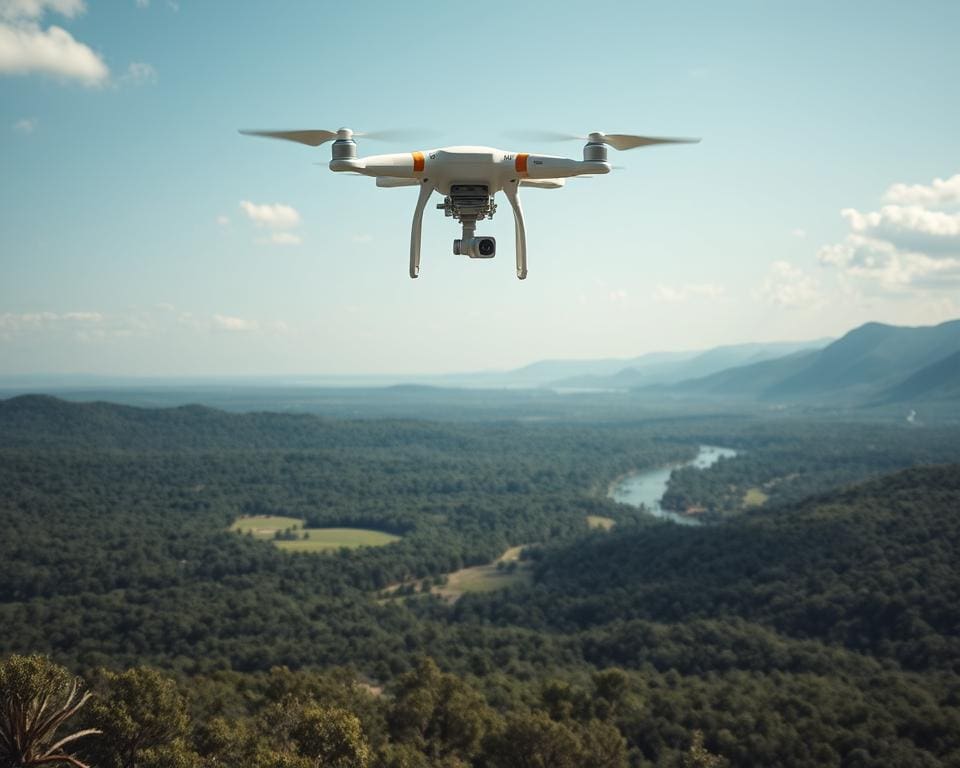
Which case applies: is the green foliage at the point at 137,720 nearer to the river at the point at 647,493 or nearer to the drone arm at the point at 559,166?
the drone arm at the point at 559,166

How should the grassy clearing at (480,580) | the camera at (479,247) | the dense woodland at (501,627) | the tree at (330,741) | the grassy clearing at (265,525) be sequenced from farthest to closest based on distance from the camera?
the grassy clearing at (265,525), the grassy clearing at (480,580), the dense woodland at (501,627), the tree at (330,741), the camera at (479,247)

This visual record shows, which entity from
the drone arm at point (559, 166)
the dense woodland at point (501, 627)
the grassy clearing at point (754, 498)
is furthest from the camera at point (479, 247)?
the grassy clearing at point (754, 498)

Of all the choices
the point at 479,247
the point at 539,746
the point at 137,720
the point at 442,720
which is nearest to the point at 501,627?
the point at 442,720

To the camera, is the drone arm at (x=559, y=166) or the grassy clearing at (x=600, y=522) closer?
the drone arm at (x=559, y=166)

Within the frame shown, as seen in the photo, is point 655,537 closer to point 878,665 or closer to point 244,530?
point 878,665

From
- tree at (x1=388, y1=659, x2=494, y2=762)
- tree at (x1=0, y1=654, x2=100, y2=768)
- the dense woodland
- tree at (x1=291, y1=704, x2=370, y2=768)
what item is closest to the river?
the dense woodland

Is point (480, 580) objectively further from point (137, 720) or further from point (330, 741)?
point (330, 741)

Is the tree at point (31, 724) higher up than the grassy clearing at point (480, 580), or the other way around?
the tree at point (31, 724)
